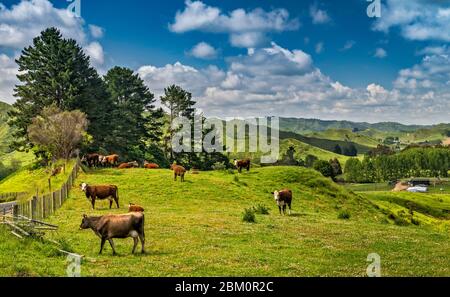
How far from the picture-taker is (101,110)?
83.4 m

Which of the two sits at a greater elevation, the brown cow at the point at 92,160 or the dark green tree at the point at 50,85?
the dark green tree at the point at 50,85

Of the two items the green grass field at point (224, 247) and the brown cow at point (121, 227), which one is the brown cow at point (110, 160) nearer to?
the green grass field at point (224, 247)

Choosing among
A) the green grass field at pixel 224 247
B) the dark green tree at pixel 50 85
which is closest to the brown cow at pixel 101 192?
the green grass field at pixel 224 247

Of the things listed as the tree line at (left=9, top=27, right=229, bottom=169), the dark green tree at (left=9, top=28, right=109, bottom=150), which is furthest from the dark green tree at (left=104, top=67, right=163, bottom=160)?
the dark green tree at (left=9, top=28, right=109, bottom=150)

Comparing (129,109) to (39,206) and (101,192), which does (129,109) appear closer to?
(101,192)

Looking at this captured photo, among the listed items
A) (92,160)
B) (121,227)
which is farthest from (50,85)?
(121,227)

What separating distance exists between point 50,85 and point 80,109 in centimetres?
703

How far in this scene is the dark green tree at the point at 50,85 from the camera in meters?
76.3

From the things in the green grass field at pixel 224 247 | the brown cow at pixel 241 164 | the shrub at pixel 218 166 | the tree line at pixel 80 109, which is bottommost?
the shrub at pixel 218 166

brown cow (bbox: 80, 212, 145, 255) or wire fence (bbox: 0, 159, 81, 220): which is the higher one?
brown cow (bbox: 80, 212, 145, 255)

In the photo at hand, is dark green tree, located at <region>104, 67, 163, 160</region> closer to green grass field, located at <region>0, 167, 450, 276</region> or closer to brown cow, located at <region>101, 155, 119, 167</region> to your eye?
brown cow, located at <region>101, 155, 119, 167</region>

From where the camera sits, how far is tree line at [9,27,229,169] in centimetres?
6444
